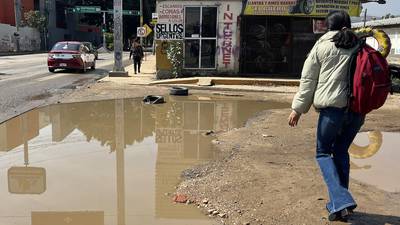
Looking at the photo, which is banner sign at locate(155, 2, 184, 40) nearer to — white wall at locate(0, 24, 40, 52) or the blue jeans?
the blue jeans

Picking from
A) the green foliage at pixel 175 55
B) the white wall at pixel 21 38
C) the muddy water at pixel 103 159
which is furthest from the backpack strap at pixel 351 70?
the white wall at pixel 21 38

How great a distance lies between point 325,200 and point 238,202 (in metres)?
0.88

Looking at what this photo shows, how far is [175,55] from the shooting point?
18.9 meters

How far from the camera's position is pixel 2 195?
5098 mm

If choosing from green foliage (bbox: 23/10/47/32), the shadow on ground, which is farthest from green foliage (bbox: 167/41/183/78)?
green foliage (bbox: 23/10/47/32)

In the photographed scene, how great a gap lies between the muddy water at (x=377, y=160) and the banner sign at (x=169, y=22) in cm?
1171

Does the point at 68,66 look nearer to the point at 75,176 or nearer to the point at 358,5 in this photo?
the point at 358,5

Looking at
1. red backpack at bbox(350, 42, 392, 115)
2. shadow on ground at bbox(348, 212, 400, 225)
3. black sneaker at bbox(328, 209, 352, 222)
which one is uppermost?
red backpack at bbox(350, 42, 392, 115)

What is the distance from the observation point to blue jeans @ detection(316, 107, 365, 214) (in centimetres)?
416

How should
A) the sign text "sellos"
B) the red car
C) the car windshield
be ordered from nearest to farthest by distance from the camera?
1. the sign text "sellos"
2. the red car
3. the car windshield

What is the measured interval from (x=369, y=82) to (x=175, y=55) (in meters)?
15.3

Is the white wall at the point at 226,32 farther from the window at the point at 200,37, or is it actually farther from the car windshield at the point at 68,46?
the car windshield at the point at 68,46

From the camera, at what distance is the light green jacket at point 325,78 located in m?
4.11

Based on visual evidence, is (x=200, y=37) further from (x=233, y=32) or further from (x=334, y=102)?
(x=334, y=102)
